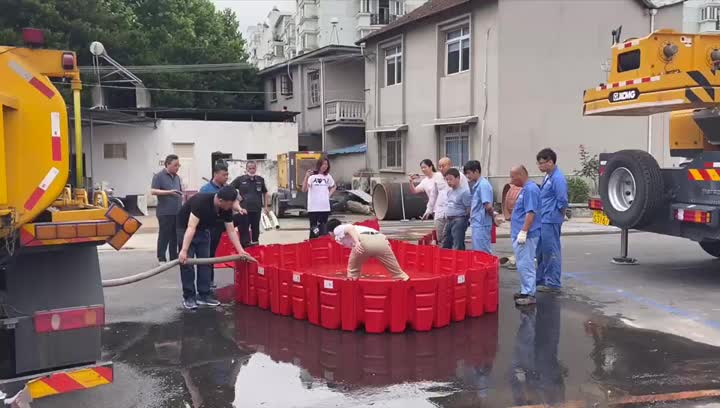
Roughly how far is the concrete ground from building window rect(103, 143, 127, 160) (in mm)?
17681

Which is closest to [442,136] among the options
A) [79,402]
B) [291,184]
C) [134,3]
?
[291,184]

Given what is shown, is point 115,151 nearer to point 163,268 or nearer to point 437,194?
point 437,194

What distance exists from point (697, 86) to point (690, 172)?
3.78ft

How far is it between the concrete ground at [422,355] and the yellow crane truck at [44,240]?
2.33ft

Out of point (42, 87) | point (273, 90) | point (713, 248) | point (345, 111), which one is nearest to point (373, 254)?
point (42, 87)

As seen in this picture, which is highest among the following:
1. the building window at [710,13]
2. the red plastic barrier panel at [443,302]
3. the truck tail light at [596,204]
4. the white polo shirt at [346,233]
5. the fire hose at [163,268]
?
the building window at [710,13]

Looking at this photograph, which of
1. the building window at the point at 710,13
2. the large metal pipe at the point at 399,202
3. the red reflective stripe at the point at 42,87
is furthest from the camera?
the building window at the point at 710,13

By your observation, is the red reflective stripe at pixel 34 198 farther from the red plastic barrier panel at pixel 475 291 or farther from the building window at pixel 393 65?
the building window at pixel 393 65

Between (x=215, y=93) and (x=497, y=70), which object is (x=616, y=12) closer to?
(x=497, y=70)

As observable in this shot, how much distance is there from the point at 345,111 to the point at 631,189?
70.8ft

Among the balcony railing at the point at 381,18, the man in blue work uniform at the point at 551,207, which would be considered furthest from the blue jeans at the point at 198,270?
the balcony railing at the point at 381,18

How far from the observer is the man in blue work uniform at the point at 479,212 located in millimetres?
8305

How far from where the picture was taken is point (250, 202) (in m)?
9.82

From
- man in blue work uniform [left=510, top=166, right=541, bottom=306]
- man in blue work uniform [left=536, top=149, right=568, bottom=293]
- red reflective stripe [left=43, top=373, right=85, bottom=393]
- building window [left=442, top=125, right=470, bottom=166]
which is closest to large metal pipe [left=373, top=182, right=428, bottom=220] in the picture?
building window [left=442, top=125, right=470, bottom=166]
